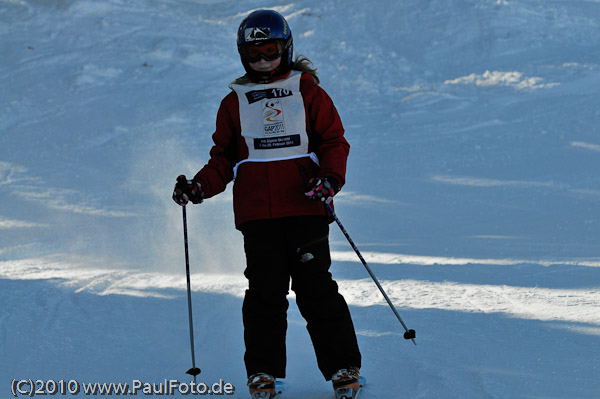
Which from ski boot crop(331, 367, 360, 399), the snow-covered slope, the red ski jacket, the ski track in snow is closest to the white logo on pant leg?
the red ski jacket

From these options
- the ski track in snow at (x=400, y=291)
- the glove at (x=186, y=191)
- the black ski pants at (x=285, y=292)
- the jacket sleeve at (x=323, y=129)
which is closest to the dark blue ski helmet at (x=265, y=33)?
the jacket sleeve at (x=323, y=129)

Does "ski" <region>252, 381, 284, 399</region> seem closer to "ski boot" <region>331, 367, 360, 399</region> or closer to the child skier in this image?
the child skier

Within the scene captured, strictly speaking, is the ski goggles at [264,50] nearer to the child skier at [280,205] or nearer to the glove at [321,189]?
the child skier at [280,205]

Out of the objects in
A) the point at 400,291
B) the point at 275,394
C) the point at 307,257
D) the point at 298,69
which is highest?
the point at 298,69

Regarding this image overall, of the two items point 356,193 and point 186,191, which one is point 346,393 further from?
point 356,193

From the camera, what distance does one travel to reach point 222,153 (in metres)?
2.86

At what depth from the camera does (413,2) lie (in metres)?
14.4

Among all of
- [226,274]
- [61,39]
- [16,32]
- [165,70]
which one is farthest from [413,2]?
[226,274]

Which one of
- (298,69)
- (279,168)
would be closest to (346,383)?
(279,168)

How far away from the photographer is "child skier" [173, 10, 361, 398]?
8.74 ft

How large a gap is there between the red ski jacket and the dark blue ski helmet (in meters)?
0.10

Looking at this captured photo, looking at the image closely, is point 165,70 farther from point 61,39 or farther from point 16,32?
point 16,32

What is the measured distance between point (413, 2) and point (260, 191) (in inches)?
495

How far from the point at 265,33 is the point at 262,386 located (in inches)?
51.8
